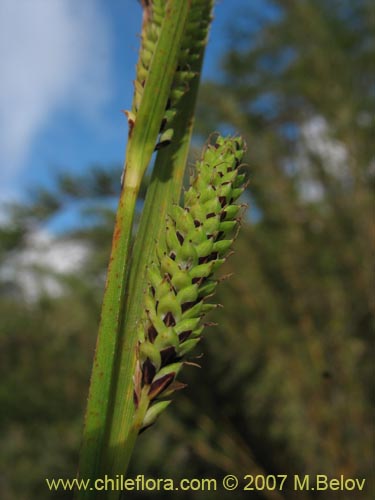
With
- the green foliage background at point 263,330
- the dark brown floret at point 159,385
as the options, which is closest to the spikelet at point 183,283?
the dark brown floret at point 159,385

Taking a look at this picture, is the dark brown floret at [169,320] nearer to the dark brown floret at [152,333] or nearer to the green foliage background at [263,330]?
the dark brown floret at [152,333]

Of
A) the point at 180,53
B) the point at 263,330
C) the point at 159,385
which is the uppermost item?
the point at 263,330

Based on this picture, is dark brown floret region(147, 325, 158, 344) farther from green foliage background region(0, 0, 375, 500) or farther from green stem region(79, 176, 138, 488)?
green foliage background region(0, 0, 375, 500)

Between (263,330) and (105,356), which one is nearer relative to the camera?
(105,356)

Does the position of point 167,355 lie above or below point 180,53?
below

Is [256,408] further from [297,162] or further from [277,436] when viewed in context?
[297,162]

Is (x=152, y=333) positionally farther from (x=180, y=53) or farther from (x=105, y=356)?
(x=180, y=53)

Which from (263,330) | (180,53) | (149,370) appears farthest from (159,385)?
(263,330)

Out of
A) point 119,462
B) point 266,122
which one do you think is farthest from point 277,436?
point 266,122

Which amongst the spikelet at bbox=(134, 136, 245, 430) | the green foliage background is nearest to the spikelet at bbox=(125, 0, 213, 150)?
the spikelet at bbox=(134, 136, 245, 430)
